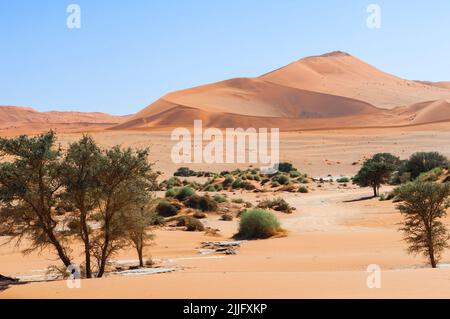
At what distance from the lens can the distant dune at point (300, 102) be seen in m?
120

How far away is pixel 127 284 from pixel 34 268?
324 inches

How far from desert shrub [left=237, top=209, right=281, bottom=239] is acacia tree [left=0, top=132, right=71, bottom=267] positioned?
1168cm

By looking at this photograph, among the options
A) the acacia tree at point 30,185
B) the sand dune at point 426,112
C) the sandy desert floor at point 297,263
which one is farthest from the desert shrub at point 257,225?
the sand dune at point 426,112

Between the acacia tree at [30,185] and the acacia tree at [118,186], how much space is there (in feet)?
3.35

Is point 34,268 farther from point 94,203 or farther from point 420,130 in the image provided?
point 420,130

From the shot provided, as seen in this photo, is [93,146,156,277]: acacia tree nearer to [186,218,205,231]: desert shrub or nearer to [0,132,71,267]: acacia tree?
[0,132,71,267]: acacia tree

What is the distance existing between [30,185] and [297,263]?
293 inches

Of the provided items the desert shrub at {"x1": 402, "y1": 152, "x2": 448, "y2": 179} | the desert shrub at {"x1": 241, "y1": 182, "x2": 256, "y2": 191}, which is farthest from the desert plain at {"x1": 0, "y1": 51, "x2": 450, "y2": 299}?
the desert shrub at {"x1": 402, "y1": 152, "x2": 448, "y2": 179}

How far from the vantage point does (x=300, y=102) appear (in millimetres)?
145000

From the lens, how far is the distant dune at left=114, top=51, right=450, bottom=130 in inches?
4719

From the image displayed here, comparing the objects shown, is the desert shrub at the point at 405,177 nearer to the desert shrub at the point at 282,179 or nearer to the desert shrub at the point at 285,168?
the desert shrub at the point at 282,179

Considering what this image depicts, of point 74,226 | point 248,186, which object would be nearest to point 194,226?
point 74,226

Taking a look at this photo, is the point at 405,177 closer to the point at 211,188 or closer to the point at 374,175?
the point at 374,175

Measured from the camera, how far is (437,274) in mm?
11008
